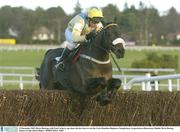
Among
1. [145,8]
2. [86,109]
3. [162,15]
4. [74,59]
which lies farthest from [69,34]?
[162,15]

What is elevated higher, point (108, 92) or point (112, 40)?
point (112, 40)

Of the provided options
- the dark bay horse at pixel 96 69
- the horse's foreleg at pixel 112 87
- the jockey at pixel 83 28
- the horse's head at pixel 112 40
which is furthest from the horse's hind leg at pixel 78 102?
the jockey at pixel 83 28

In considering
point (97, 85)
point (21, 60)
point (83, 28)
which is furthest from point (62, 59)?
point (21, 60)

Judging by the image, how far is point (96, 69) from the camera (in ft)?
24.8

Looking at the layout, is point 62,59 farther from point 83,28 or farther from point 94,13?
point 94,13

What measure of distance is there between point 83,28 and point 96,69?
938 millimetres

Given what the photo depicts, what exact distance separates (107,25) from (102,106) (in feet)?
4.07

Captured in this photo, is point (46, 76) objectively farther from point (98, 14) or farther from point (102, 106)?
point (102, 106)

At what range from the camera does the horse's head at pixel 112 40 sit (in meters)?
6.83

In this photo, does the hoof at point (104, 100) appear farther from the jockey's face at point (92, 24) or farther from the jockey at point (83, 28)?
the jockey's face at point (92, 24)

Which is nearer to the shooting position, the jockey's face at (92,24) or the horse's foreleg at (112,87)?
the horse's foreleg at (112,87)

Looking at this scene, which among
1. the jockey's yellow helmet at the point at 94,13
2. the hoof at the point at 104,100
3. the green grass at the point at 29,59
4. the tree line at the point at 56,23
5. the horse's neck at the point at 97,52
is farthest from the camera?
the tree line at the point at 56,23

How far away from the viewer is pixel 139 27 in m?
81.3

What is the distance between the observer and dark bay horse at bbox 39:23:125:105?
Answer: 7.01 meters
